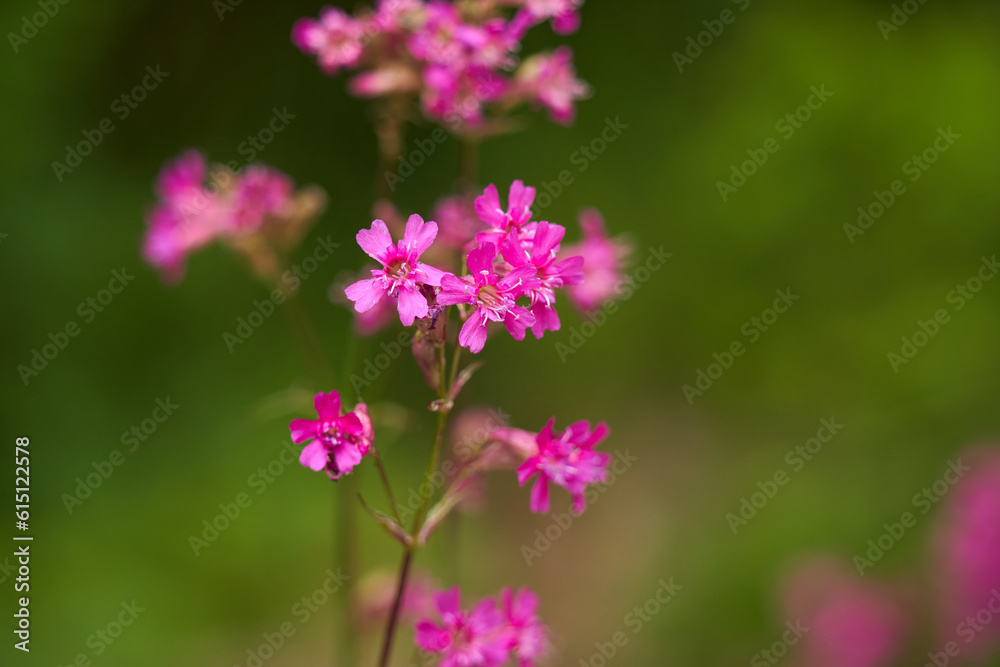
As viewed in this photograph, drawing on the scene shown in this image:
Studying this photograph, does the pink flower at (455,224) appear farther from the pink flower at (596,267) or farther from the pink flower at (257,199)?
the pink flower at (257,199)

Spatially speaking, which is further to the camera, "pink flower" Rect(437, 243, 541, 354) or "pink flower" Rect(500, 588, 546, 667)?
"pink flower" Rect(500, 588, 546, 667)

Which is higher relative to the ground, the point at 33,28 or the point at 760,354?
the point at 760,354

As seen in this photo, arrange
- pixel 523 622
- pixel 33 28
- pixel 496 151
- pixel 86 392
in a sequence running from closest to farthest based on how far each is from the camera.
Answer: pixel 523 622
pixel 33 28
pixel 86 392
pixel 496 151

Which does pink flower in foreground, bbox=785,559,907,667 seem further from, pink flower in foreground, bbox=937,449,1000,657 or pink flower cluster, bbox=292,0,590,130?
pink flower cluster, bbox=292,0,590,130

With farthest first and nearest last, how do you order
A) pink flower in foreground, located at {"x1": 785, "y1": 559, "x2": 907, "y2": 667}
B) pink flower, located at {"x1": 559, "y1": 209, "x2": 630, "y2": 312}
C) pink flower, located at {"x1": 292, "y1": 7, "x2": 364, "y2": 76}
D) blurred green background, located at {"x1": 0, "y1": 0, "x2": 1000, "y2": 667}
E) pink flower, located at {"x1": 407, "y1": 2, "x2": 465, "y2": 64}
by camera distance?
1. blurred green background, located at {"x1": 0, "y1": 0, "x2": 1000, "y2": 667}
2. pink flower in foreground, located at {"x1": 785, "y1": 559, "x2": 907, "y2": 667}
3. pink flower, located at {"x1": 559, "y1": 209, "x2": 630, "y2": 312}
4. pink flower, located at {"x1": 292, "y1": 7, "x2": 364, "y2": 76}
5. pink flower, located at {"x1": 407, "y1": 2, "x2": 465, "y2": 64}

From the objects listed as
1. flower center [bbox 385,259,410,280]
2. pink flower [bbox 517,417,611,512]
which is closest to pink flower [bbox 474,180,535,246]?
flower center [bbox 385,259,410,280]

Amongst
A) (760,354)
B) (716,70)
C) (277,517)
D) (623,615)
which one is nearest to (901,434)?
(760,354)

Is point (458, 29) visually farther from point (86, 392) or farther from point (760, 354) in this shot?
point (760, 354)
